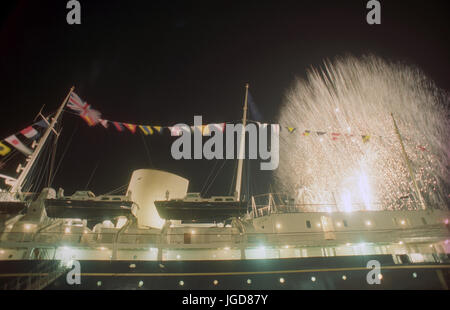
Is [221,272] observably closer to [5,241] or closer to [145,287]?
[145,287]

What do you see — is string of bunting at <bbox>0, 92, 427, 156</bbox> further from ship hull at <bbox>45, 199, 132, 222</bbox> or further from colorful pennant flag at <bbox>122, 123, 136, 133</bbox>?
ship hull at <bbox>45, 199, 132, 222</bbox>

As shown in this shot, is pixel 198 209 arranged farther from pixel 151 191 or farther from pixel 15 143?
pixel 15 143

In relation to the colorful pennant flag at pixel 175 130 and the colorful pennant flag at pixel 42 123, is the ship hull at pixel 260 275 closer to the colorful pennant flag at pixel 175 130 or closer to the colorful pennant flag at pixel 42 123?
the colorful pennant flag at pixel 175 130

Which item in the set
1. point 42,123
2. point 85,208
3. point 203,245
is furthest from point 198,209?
point 42,123

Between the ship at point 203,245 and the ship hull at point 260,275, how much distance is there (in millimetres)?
49

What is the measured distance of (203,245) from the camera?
1334 centimetres

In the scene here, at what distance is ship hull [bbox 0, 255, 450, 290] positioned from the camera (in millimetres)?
11469

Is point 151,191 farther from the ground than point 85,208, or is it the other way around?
point 151,191

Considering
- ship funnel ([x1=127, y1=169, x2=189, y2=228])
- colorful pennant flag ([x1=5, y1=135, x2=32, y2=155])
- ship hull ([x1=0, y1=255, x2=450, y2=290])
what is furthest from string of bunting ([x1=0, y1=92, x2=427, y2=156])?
ship hull ([x1=0, y1=255, x2=450, y2=290])

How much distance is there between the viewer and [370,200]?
67.4 ft

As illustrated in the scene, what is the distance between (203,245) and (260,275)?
3.69 meters

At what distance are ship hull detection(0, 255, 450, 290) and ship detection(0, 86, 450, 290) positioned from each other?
5 cm
